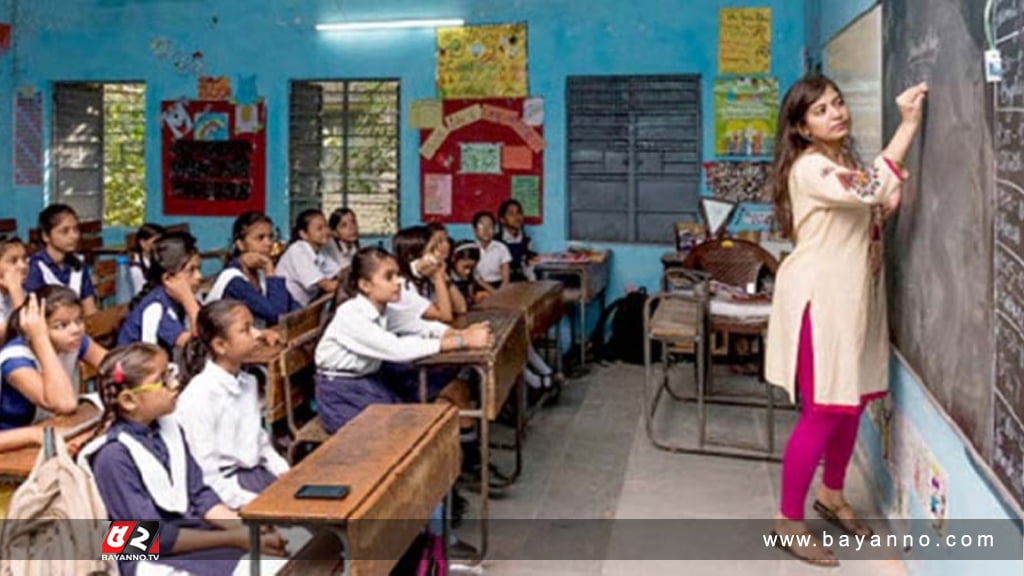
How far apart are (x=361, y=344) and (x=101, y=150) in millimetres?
5391

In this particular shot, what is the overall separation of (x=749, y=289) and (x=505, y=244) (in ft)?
6.30

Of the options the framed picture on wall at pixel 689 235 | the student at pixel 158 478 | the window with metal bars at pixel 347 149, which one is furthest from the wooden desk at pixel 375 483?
the window with metal bars at pixel 347 149

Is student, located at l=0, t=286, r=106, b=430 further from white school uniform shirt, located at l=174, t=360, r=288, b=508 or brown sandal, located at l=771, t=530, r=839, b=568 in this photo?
brown sandal, located at l=771, t=530, r=839, b=568

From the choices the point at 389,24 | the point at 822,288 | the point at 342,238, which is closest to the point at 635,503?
the point at 822,288

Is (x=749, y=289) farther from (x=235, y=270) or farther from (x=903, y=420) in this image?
(x=235, y=270)

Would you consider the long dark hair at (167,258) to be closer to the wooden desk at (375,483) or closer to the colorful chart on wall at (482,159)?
the wooden desk at (375,483)

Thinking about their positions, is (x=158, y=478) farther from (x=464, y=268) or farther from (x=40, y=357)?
(x=464, y=268)

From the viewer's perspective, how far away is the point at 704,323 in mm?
4484

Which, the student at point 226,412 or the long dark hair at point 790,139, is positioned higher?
the long dark hair at point 790,139

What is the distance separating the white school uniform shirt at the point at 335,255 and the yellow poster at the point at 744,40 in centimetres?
276

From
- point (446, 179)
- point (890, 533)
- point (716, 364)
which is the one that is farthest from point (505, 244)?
point (890, 533)

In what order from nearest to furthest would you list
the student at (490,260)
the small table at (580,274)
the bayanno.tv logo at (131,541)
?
1. the bayanno.tv logo at (131,541)
2. the student at (490,260)
3. the small table at (580,274)

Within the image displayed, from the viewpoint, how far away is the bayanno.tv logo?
196cm

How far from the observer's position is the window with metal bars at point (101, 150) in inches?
301
